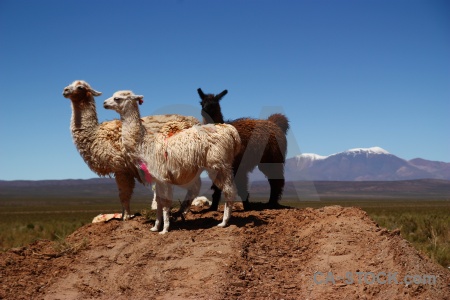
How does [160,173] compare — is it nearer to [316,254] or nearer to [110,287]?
[110,287]

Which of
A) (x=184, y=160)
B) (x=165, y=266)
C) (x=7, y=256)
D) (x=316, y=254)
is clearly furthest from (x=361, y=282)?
(x=7, y=256)

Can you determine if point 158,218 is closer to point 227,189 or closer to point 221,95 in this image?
→ point 227,189

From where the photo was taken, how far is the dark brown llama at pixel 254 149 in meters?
11.7

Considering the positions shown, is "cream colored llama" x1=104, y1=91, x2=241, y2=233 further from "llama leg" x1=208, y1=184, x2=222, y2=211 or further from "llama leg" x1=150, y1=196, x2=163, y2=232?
"llama leg" x1=208, y1=184, x2=222, y2=211

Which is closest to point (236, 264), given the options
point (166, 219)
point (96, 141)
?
point (166, 219)

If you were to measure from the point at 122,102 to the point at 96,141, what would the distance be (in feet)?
4.78

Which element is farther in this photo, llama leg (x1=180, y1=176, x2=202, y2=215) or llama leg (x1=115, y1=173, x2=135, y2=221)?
llama leg (x1=115, y1=173, x2=135, y2=221)

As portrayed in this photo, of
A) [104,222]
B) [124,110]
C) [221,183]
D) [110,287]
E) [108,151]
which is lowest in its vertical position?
[110,287]

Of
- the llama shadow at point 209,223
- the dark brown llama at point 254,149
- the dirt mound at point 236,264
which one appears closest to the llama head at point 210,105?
the dark brown llama at point 254,149

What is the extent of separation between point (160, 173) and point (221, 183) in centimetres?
125

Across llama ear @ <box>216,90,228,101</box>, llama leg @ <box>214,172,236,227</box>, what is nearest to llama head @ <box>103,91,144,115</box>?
llama ear @ <box>216,90,228,101</box>

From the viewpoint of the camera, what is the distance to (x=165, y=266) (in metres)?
8.63

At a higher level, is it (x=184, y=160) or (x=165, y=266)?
(x=184, y=160)

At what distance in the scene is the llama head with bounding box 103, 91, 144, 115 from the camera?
1038 cm
